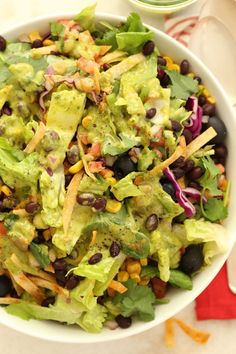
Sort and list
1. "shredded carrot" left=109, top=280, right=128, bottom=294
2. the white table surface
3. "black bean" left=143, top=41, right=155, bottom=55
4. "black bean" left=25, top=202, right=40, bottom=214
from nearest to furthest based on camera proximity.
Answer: "black bean" left=25, top=202, right=40, bottom=214 → "shredded carrot" left=109, top=280, right=128, bottom=294 → "black bean" left=143, top=41, right=155, bottom=55 → the white table surface

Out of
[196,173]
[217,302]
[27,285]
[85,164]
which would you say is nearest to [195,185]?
[196,173]

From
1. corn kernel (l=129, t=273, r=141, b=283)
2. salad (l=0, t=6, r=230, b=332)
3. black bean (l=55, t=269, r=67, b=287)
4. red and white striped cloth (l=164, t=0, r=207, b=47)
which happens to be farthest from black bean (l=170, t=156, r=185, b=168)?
red and white striped cloth (l=164, t=0, r=207, b=47)

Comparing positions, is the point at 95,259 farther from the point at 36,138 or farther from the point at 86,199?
the point at 36,138

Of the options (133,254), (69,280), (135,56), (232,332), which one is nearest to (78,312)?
(69,280)

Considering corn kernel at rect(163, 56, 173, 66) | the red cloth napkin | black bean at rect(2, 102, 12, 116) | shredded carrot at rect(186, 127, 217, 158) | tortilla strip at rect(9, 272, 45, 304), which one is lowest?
the red cloth napkin

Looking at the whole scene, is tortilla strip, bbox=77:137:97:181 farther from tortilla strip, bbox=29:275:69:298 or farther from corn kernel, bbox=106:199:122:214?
tortilla strip, bbox=29:275:69:298

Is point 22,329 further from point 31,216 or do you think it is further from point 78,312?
point 31,216
